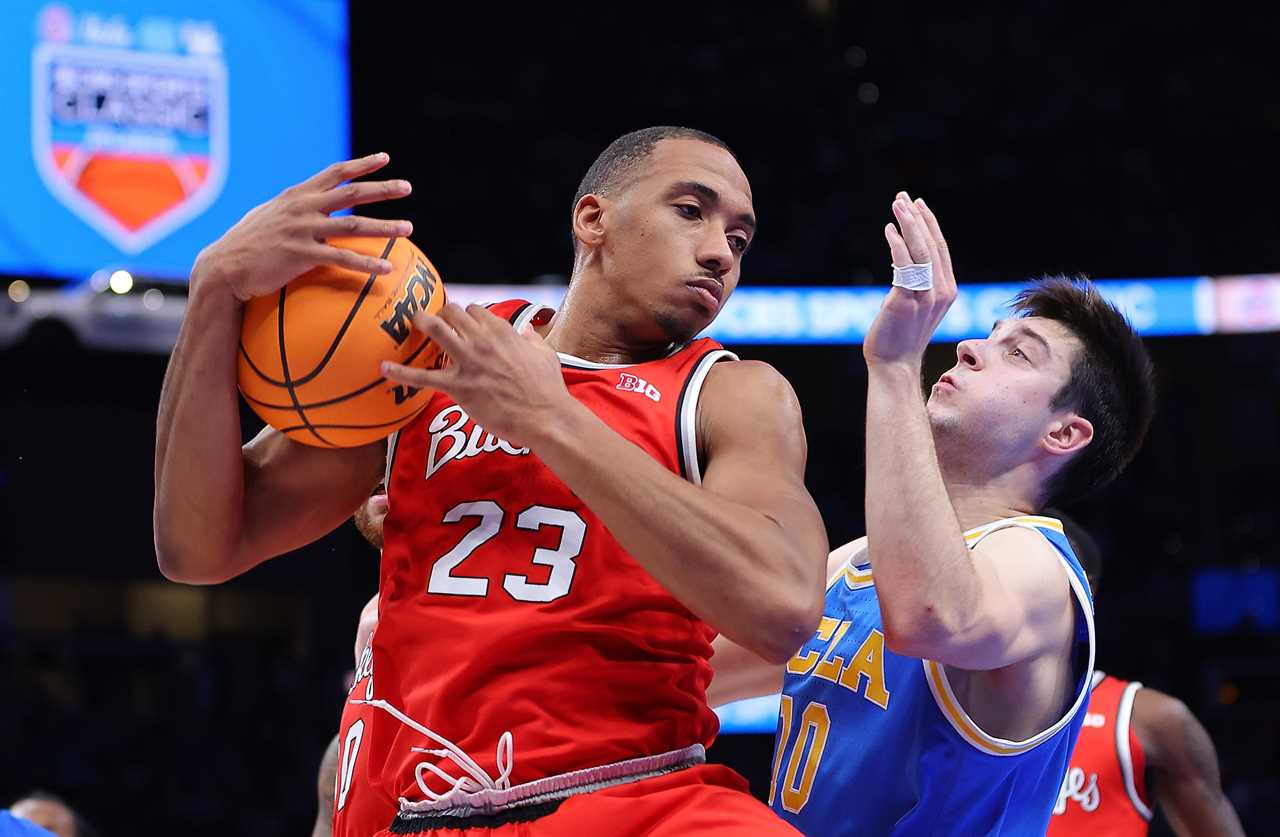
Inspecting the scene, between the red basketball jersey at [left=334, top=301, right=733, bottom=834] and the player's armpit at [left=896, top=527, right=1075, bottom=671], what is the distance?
0.39 m

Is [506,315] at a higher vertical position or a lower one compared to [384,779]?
higher

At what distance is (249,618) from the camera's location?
55.8 feet

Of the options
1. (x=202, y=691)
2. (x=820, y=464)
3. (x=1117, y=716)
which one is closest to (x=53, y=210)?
(x=202, y=691)

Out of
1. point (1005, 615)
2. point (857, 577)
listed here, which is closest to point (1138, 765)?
point (857, 577)

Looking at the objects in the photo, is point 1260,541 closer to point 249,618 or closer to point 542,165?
point 542,165

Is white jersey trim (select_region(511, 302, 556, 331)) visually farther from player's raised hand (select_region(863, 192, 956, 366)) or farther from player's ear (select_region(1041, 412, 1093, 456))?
player's ear (select_region(1041, 412, 1093, 456))

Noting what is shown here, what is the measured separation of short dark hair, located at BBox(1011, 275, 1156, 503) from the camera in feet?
9.67

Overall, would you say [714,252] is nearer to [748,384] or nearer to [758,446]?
[748,384]

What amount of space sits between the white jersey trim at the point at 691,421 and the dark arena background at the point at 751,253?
808 centimetres

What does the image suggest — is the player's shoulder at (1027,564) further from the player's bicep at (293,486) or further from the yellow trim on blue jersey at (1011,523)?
the player's bicep at (293,486)

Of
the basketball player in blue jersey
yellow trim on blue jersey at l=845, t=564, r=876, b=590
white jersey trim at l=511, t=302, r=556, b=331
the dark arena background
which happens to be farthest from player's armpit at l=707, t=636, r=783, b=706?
the dark arena background

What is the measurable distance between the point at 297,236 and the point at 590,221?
678mm

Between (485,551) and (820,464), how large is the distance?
1093 centimetres

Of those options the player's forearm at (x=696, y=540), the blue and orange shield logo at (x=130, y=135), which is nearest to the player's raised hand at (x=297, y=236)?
the player's forearm at (x=696, y=540)
